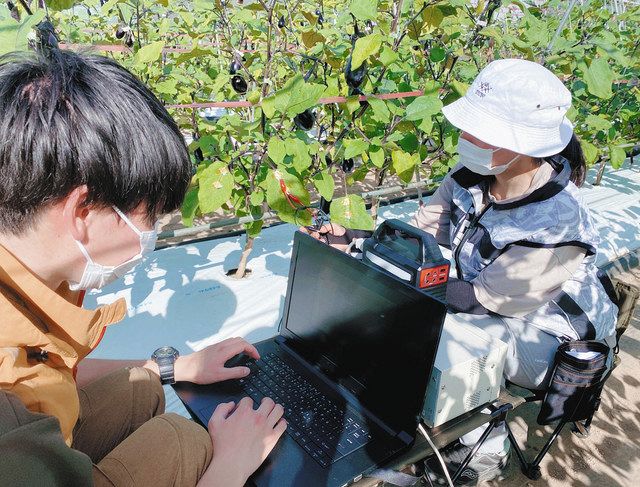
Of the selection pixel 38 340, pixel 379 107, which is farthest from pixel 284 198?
pixel 38 340

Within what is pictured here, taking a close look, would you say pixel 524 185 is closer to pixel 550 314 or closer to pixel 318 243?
pixel 550 314

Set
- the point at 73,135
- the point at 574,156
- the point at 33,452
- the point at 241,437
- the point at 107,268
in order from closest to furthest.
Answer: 1. the point at 33,452
2. the point at 73,135
3. the point at 107,268
4. the point at 241,437
5. the point at 574,156

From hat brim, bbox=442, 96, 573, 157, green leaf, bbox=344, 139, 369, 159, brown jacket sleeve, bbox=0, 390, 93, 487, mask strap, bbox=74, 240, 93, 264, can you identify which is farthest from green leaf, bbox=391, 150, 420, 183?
brown jacket sleeve, bbox=0, 390, 93, 487

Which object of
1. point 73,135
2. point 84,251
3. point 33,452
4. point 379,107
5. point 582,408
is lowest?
point 582,408

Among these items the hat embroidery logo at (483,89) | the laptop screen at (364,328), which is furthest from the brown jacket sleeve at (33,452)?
the hat embroidery logo at (483,89)

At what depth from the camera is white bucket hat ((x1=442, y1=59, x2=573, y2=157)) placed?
167cm

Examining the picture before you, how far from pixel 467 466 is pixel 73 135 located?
1673 millimetres

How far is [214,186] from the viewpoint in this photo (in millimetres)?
1892

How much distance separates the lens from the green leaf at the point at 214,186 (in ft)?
6.11

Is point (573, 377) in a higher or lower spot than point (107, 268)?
lower

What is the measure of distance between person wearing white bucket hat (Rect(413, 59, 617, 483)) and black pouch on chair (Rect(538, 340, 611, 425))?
0.27 ft

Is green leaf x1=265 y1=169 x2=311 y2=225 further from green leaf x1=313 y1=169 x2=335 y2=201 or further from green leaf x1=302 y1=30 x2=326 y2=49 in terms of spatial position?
green leaf x1=302 y1=30 x2=326 y2=49

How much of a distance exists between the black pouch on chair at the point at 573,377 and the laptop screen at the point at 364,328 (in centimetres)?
78

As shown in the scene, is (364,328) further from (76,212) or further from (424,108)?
(424,108)
